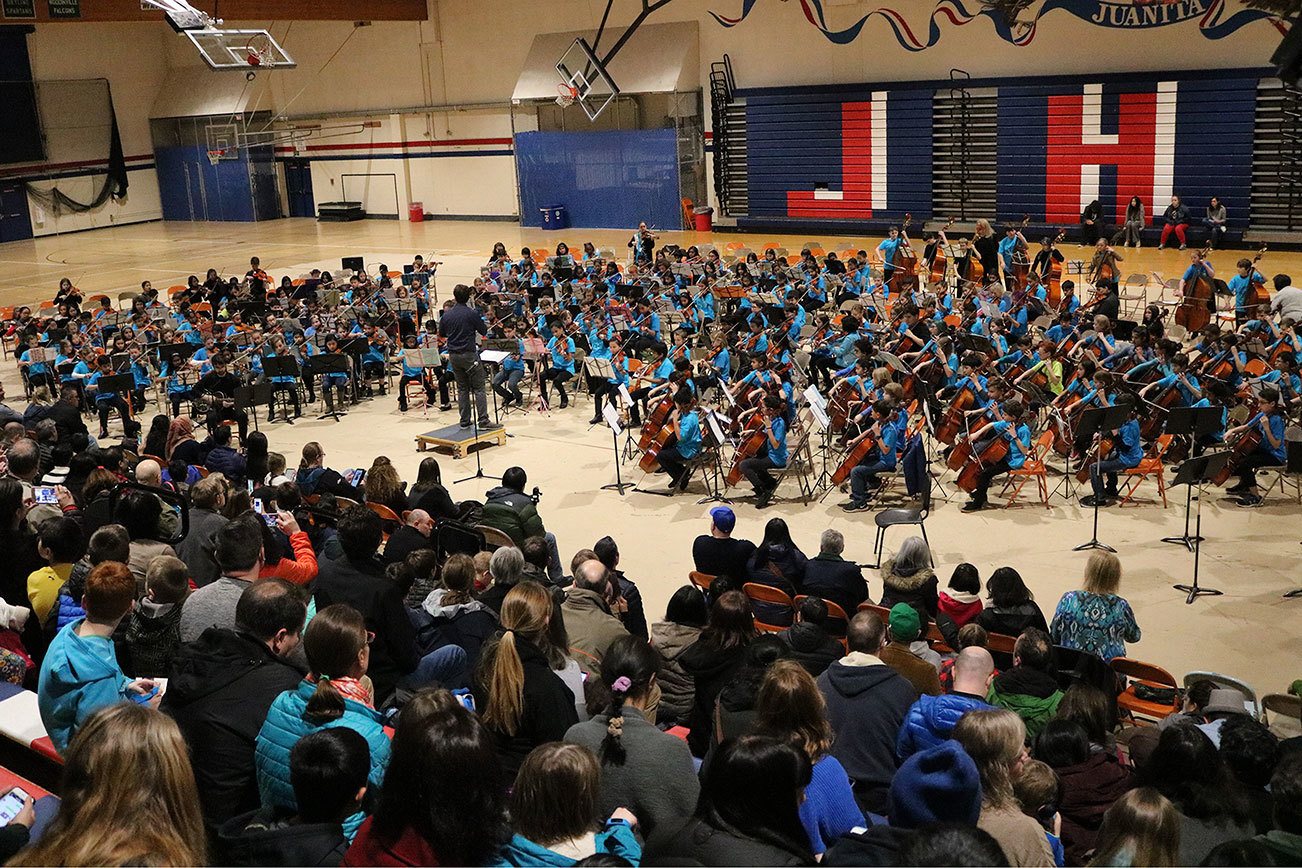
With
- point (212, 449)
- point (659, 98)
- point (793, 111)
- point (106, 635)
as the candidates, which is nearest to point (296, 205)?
point (659, 98)

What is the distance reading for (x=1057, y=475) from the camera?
13.0 m

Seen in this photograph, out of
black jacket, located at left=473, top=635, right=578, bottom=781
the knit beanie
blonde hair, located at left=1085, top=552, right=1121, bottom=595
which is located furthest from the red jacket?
blonde hair, located at left=1085, top=552, right=1121, bottom=595

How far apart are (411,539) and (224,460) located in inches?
165

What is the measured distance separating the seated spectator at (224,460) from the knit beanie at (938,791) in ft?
29.0

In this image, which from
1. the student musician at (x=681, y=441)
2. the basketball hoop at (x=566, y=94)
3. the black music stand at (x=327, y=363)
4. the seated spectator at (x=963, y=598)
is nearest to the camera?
the seated spectator at (x=963, y=598)

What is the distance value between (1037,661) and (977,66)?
25.8m

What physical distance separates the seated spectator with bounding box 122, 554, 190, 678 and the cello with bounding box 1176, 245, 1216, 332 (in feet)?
52.6

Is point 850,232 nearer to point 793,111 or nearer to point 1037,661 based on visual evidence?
point 793,111

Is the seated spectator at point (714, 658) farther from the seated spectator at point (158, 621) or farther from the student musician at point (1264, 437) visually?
the student musician at point (1264, 437)

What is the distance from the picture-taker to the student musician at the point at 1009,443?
1191 cm

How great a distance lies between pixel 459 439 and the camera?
49.2 ft

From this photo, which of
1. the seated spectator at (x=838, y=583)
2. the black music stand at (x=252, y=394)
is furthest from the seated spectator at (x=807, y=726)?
the black music stand at (x=252, y=394)

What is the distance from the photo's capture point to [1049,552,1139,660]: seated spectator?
7.35 metres

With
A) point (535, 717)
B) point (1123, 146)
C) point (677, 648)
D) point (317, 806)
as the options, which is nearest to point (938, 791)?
point (535, 717)
